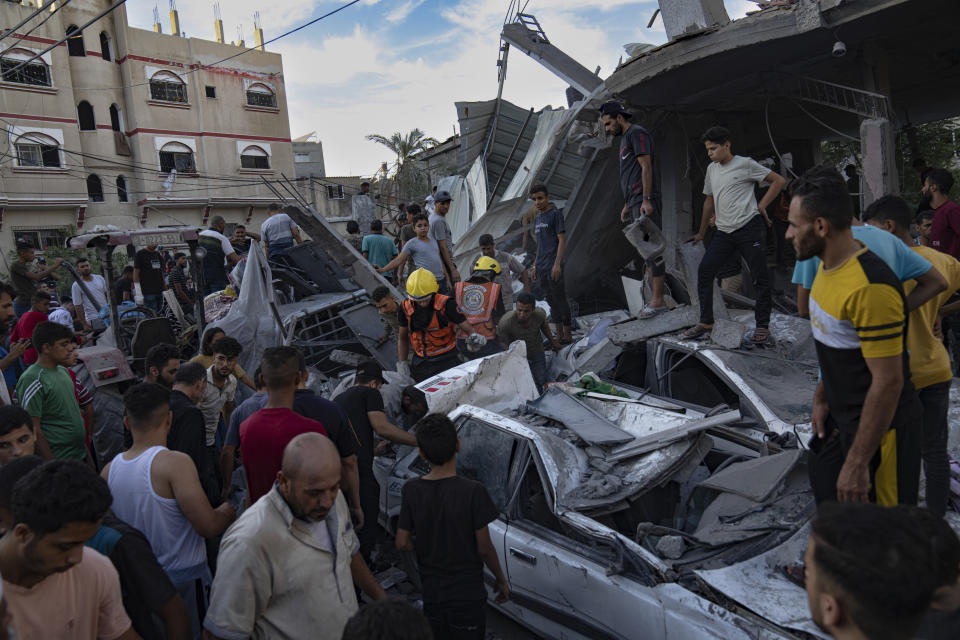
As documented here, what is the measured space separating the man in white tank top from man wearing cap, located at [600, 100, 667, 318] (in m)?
4.52

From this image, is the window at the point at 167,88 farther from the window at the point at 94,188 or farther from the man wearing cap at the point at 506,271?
the man wearing cap at the point at 506,271

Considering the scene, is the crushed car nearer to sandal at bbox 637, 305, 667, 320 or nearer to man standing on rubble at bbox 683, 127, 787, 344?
man standing on rubble at bbox 683, 127, 787, 344

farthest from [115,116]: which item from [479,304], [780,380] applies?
[780,380]

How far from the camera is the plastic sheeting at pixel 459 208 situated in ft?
49.8

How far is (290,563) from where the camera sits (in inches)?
85.1

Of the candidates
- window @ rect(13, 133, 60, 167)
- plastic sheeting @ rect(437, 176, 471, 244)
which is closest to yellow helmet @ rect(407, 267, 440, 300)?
plastic sheeting @ rect(437, 176, 471, 244)

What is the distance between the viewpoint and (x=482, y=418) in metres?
4.06

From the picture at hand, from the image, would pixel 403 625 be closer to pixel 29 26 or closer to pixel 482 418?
pixel 482 418

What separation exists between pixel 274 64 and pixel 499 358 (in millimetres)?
31730

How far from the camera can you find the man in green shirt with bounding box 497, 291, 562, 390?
6.65 m

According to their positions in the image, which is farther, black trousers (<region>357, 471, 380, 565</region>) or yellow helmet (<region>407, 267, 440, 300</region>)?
yellow helmet (<region>407, 267, 440, 300</region>)


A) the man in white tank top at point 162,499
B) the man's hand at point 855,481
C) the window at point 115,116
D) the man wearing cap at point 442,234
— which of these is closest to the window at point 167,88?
the window at point 115,116

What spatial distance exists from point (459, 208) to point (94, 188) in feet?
65.9

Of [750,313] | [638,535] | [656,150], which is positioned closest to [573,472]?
[638,535]
